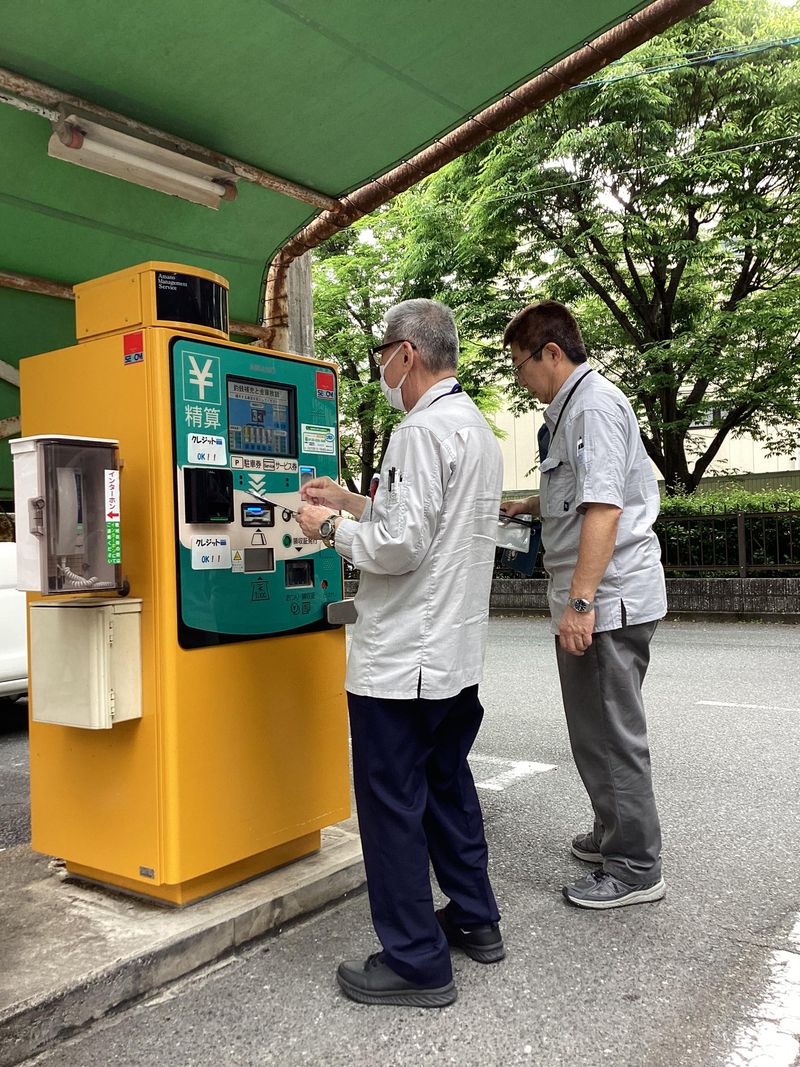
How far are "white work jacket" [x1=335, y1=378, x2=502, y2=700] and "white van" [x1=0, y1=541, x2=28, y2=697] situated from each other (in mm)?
4130

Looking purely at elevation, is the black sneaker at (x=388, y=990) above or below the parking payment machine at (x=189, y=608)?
below

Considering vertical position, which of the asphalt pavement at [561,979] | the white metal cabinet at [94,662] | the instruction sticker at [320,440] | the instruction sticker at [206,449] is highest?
the instruction sticker at [320,440]

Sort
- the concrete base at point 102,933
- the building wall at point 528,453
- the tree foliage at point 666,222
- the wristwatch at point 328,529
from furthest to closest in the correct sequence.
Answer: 1. the building wall at point 528,453
2. the tree foliage at point 666,222
3. the wristwatch at point 328,529
4. the concrete base at point 102,933

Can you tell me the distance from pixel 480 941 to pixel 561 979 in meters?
0.26

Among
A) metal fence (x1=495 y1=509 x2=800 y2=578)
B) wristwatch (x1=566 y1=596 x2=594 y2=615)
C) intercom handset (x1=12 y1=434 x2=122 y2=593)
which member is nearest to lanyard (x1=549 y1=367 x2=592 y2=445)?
wristwatch (x1=566 y1=596 x2=594 y2=615)

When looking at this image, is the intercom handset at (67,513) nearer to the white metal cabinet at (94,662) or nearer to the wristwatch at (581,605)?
the white metal cabinet at (94,662)

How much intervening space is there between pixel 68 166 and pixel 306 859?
284 cm

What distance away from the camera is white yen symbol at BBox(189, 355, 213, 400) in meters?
2.91

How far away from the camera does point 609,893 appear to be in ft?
10.2

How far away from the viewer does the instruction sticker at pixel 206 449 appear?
290 centimetres

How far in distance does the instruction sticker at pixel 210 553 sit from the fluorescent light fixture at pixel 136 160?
159 cm

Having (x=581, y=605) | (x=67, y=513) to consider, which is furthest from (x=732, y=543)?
(x=67, y=513)

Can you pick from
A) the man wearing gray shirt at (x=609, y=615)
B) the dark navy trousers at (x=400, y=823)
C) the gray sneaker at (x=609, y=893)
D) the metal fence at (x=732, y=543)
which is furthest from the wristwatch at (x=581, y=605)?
the metal fence at (x=732, y=543)

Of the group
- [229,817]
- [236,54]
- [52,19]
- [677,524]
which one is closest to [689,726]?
[229,817]
